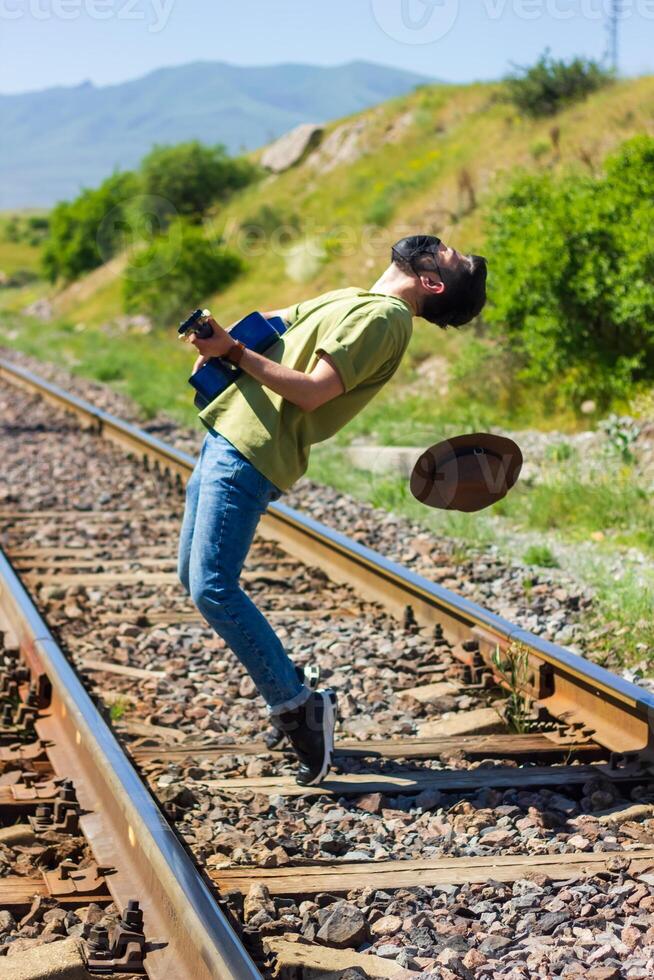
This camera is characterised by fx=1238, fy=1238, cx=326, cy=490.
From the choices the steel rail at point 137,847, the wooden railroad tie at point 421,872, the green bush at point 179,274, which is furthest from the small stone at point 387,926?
the green bush at point 179,274

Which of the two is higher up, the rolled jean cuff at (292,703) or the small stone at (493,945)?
the rolled jean cuff at (292,703)

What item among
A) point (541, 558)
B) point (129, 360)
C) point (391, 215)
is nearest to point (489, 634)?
point (541, 558)

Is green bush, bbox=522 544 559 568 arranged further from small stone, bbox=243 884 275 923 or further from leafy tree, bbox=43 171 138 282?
leafy tree, bbox=43 171 138 282

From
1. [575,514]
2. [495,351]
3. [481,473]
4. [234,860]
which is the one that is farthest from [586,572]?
[495,351]

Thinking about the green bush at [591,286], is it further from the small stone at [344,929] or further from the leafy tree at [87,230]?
the leafy tree at [87,230]

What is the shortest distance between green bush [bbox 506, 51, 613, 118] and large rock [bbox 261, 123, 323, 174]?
21.8 m

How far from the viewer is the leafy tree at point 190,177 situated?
47.1m

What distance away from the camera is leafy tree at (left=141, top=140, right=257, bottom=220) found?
47.1 m

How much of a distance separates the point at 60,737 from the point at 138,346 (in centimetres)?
2175

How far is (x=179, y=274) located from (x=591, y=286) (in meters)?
19.2

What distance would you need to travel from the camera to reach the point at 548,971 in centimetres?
289

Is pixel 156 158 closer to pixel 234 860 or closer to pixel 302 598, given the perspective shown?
pixel 302 598

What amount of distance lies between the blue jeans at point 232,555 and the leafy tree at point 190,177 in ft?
143

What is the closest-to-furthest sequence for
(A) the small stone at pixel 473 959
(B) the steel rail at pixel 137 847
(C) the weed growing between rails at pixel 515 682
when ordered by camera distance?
(B) the steel rail at pixel 137 847
(A) the small stone at pixel 473 959
(C) the weed growing between rails at pixel 515 682
